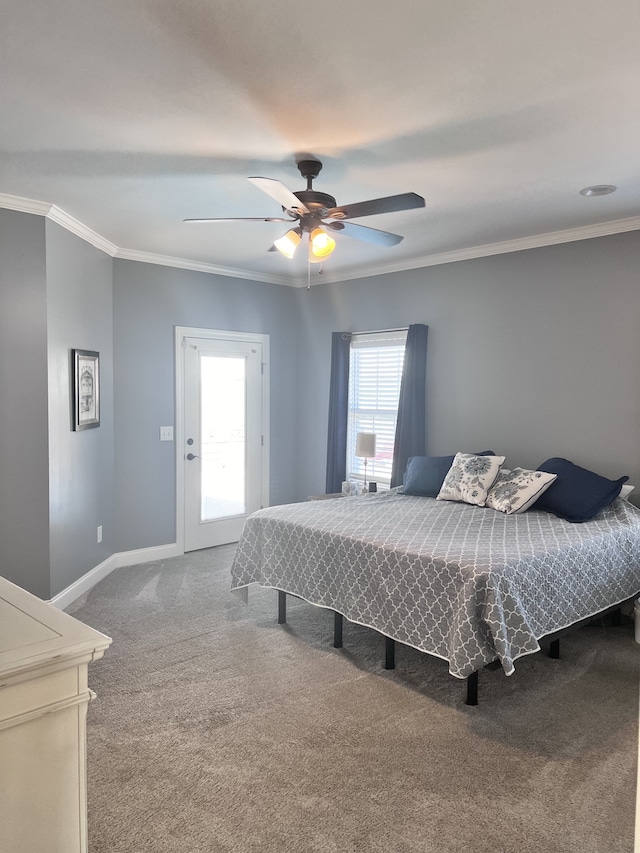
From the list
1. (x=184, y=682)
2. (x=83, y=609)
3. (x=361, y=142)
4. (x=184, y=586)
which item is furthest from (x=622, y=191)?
(x=83, y=609)

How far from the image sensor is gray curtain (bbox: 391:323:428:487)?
5215mm

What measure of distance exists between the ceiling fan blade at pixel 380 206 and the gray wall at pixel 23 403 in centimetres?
201

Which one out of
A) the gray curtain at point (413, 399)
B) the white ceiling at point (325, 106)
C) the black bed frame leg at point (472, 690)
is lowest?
the black bed frame leg at point (472, 690)

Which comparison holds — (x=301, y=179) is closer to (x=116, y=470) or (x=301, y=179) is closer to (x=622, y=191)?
(x=622, y=191)

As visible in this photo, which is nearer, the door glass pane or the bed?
the bed

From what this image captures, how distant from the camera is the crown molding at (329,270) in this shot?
3.85 m

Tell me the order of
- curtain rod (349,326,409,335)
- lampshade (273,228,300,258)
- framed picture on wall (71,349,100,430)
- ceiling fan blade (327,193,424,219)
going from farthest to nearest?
curtain rod (349,326,409,335), framed picture on wall (71,349,100,430), lampshade (273,228,300,258), ceiling fan blade (327,193,424,219)

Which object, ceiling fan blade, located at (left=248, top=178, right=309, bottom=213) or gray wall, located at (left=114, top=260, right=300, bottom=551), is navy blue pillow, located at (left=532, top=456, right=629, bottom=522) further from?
gray wall, located at (left=114, top=260, right=300, bottom=551)

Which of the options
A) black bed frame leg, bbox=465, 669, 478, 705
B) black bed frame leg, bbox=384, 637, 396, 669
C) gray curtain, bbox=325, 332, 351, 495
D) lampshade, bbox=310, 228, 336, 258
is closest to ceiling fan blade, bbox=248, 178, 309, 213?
lampshade, bbox=310, 228, 336, 258

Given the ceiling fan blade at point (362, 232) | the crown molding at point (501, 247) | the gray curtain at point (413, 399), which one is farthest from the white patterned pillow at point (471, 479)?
the ceiling fan blade at point (362, 232)

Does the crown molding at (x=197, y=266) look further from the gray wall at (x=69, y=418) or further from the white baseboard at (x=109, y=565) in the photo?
the white baseboard at (x=109, y=565)

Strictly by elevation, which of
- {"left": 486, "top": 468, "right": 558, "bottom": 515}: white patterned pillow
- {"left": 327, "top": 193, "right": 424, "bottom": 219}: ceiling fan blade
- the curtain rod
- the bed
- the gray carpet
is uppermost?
{"left": 327, "top": 193, "right": 424, "bottom": 219}: ceiling fan blade

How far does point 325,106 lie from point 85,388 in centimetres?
282

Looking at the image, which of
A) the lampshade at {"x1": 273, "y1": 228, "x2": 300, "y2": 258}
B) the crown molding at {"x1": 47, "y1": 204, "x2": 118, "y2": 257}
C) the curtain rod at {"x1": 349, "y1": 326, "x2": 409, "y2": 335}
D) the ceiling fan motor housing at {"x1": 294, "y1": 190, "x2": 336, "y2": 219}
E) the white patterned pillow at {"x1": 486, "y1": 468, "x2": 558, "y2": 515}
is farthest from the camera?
the curtain rod at {"x1": 349, "y1": 326, "x2": 409, "y2": 335}
